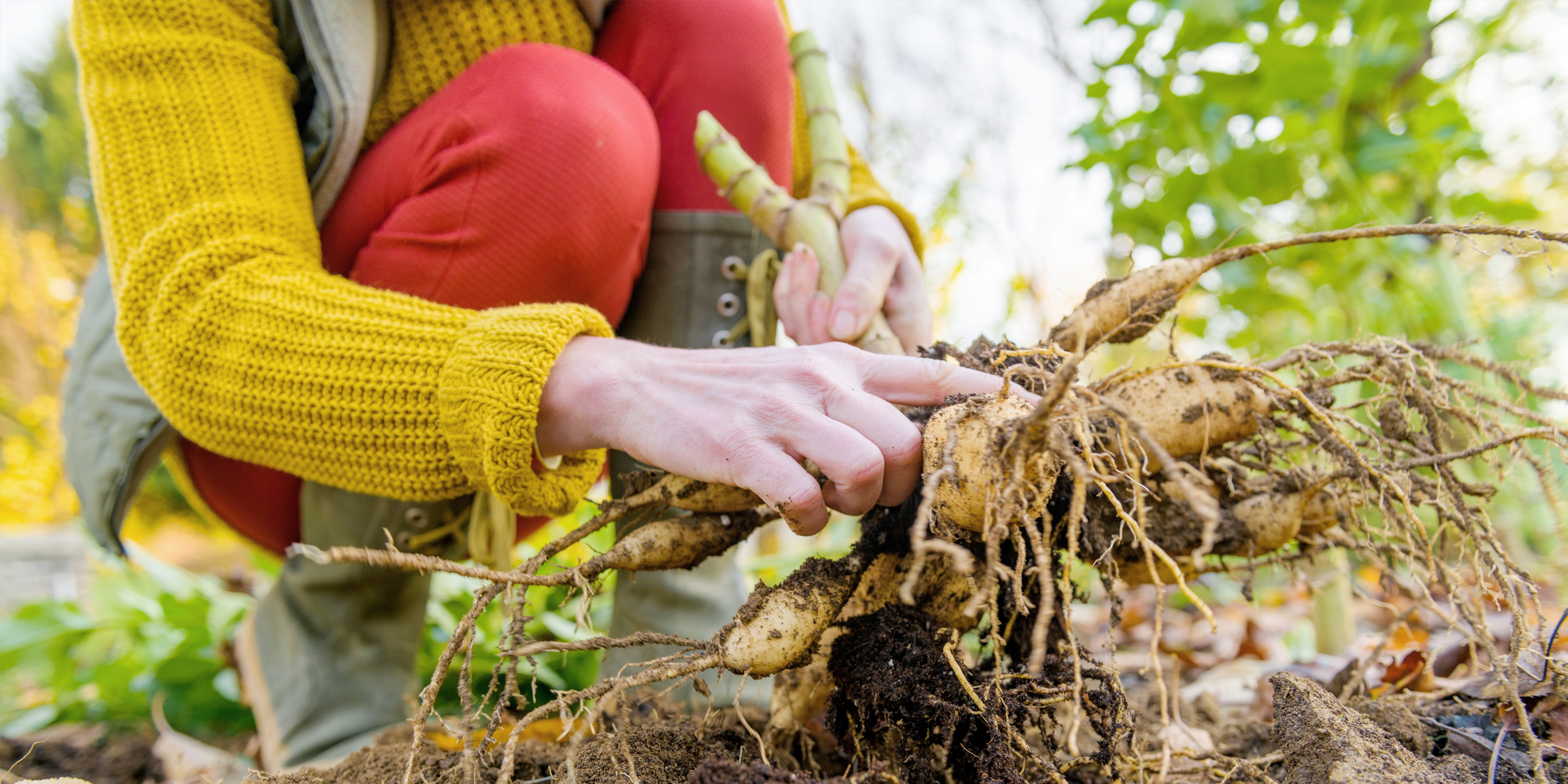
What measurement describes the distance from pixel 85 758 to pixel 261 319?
35.2 inches

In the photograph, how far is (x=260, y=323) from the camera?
2.66 feet

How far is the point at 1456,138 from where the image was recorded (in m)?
1.74

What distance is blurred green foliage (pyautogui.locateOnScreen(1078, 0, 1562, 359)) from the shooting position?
1.72 meters

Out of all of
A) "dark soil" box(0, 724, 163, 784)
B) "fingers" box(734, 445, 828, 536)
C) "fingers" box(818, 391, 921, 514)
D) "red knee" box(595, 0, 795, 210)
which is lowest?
"dark soil" box(0, 724, 163, 784)

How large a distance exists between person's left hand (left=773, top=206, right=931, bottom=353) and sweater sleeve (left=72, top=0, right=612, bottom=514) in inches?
11.9

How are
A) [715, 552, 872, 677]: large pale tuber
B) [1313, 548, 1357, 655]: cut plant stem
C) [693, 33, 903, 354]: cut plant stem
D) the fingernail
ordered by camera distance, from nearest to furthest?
1. [715, 552, 872, 677]: large pale tuber
2. the fingernail
3. [693, 33, 903, 354]: cut plant stem
4. [1313, 548, 1357, 655]: cut plant stem

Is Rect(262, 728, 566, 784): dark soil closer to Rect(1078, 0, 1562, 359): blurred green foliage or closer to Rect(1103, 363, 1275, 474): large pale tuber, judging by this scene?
Rect(1103, 363, 1275, 474): large pale tuber

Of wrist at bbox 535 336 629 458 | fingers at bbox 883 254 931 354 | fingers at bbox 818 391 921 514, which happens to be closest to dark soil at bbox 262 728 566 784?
wrist at bbox 535 336 629 458

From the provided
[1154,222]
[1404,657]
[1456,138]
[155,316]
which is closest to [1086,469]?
[1404,657]

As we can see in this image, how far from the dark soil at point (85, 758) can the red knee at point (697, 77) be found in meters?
1.16

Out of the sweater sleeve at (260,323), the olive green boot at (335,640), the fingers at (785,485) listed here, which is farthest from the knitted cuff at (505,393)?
the olive green boot at (335,640)

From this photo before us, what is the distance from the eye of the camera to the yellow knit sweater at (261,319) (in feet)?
2.54

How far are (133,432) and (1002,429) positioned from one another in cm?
115

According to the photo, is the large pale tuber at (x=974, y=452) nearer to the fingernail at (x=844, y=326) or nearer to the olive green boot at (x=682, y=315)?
the fingernail at (x=844, y=326)
